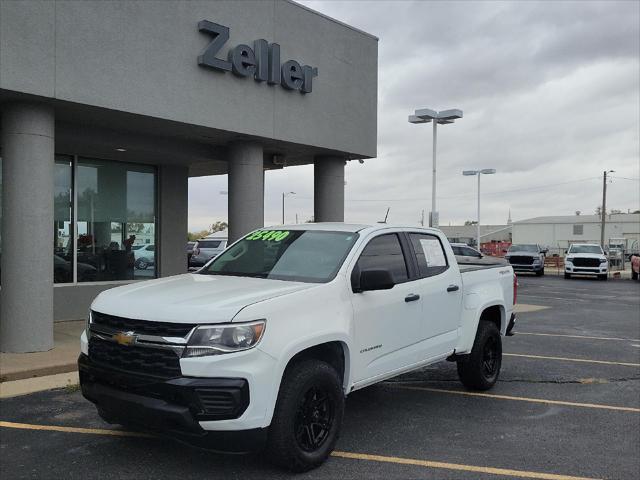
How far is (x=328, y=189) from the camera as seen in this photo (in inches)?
559

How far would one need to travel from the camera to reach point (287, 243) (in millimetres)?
5738

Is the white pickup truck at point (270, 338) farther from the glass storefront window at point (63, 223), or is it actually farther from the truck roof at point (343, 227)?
the glass storefront window at point (63, 223)

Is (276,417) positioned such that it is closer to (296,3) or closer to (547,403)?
(547,403)

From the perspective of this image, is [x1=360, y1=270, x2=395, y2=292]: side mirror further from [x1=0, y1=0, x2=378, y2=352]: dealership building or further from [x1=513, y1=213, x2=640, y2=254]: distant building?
[x1=513, y1=213, x2=640, y2=254]: distant building

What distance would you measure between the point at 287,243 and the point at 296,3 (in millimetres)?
8108

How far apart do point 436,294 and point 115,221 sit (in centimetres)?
880

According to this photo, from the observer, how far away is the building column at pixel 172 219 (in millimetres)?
13906

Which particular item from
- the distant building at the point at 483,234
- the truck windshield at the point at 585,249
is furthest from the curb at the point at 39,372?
the distant building at the point at 483,234

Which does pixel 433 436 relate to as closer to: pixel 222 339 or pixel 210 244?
pixel 222 339

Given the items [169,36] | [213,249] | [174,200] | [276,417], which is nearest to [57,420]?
[276,417]

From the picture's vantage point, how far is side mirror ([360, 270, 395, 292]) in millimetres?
4887

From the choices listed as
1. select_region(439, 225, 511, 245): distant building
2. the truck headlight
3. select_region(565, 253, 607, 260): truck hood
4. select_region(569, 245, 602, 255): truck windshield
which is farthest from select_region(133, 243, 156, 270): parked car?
select_region(439, 225, 511, 245): distant building

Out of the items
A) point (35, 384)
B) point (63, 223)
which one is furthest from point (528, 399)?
point (63, 223)

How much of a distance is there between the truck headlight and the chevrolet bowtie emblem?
442mm
